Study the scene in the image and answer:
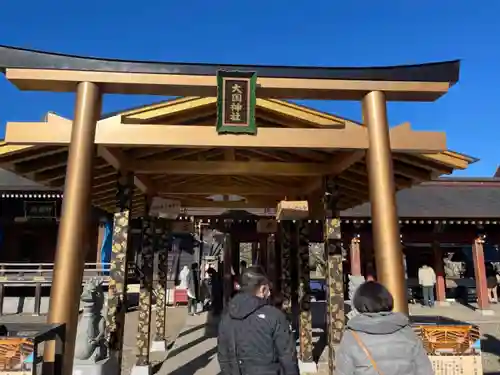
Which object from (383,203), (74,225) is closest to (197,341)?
(74,225)

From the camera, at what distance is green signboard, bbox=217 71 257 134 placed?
4.16m

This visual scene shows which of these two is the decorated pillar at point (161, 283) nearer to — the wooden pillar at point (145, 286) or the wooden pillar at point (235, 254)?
the wooden pillar at point (145, 286)

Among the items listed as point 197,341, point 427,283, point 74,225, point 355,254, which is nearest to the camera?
point 74,225

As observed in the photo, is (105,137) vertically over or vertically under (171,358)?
over

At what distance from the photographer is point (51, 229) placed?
57.5 feet

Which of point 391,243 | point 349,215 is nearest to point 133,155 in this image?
point 391,243

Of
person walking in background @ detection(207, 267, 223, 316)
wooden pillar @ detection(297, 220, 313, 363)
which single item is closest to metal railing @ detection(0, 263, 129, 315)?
person walking in background @ detection(207, 267, 223, 316)

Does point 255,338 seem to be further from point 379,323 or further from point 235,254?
point 235,254

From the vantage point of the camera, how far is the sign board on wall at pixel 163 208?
22.8ft

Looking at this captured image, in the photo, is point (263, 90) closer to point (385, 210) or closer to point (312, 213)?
point (385, 210)

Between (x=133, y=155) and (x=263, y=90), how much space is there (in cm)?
235

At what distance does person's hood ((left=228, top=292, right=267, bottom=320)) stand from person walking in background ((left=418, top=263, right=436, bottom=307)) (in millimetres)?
13442

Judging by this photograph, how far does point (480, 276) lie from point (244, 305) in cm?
1403

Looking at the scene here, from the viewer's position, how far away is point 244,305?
9.38 ft
